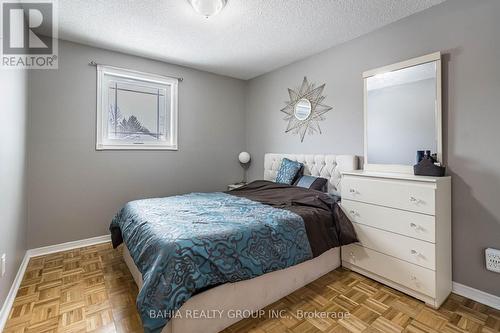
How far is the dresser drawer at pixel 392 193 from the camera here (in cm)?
184

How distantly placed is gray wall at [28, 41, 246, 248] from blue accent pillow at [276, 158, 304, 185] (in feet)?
4.66

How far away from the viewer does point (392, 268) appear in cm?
204

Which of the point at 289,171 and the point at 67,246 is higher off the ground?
the point at 289,171

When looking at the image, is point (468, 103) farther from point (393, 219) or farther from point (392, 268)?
point (392, 268)

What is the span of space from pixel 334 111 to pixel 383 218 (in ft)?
4.81

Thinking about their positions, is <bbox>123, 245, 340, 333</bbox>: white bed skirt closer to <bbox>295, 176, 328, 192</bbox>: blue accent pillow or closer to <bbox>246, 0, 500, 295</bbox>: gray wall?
<bbox>295, 176, 328, 192</bbox>: blue accent pillow

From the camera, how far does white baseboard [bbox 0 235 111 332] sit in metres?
1.64

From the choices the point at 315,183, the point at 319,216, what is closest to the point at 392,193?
the point at 319,216

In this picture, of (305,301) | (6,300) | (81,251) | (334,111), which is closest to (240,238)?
(305,301)

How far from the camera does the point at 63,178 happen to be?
2.85 metres

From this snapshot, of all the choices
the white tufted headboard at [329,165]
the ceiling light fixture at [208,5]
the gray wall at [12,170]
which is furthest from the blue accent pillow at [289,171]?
the gray wall at [12,170]

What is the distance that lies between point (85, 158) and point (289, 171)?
2.63 meters

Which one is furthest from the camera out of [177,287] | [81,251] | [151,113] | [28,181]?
[151,113]

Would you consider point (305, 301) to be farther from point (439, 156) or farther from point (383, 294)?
point (439, 156)
